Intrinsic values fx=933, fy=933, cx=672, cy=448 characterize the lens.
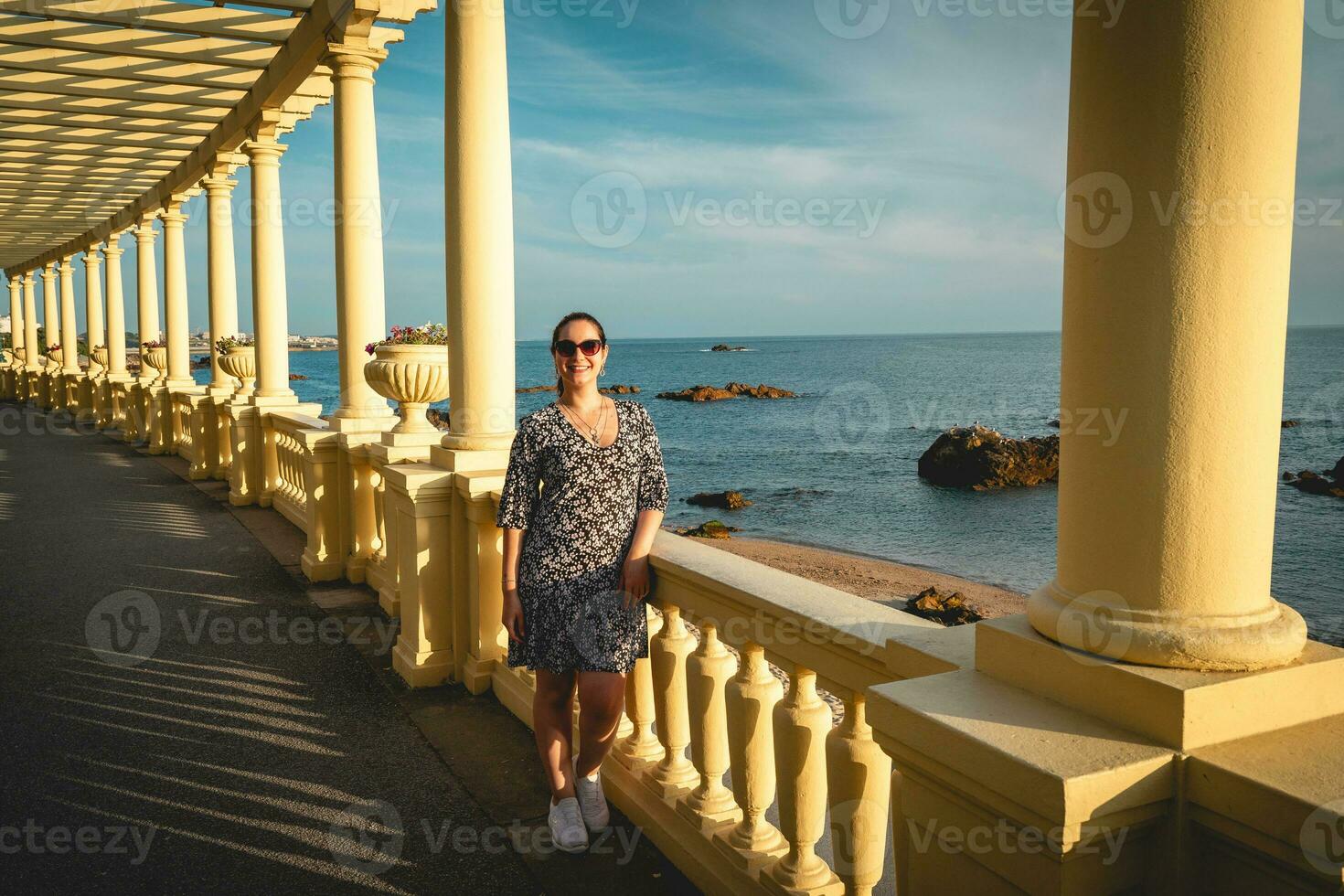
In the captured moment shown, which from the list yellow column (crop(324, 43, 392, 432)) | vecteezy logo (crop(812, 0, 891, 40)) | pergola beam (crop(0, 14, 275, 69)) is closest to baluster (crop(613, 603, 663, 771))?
vecteezy logo (crop(812, 0, 891, 40))

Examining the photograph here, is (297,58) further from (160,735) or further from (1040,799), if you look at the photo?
(1040,799)

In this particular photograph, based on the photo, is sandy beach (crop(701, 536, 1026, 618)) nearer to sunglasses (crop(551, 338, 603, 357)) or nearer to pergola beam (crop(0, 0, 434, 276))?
pergola beam (crop(0, 0, 434, 276))

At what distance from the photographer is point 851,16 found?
527 cm

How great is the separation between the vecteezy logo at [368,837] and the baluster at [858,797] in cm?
210

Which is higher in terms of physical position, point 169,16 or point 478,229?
point 169,16

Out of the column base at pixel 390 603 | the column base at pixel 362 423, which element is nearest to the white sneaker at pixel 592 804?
the column base at pixel 390 603

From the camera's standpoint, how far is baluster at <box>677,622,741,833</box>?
370 cm

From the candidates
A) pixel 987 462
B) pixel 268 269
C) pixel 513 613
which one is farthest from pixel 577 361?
pixel 987 462

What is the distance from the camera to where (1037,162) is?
87938 mm

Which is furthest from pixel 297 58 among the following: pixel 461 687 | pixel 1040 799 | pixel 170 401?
pixel 170 401

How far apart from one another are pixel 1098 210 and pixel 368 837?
388cm

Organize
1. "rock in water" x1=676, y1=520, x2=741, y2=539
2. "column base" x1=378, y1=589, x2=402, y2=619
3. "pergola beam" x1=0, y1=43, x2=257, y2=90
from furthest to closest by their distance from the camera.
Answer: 1. "rock in water" x1=676, y1=520, x2=741, y2=539
2. "pergola beam" x1=0, y1=43, x2=257, y2=90
3. "column base" x1=378, y1=589, x2=402, y2=619

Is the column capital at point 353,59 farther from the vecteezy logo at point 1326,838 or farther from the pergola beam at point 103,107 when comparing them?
the vecteezy logo at point 1326,838

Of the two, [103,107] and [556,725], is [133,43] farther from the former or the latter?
[556,725]
